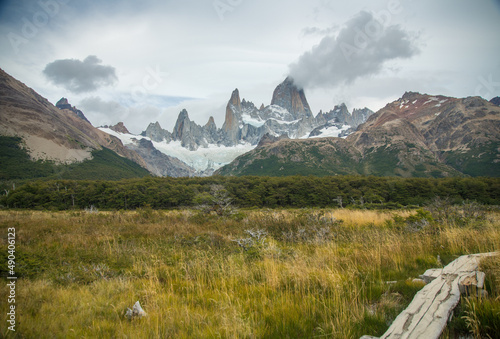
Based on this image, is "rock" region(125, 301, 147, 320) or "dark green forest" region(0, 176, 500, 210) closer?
"rock" region(125, 301, 147, 320)

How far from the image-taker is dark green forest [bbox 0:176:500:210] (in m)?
59.5

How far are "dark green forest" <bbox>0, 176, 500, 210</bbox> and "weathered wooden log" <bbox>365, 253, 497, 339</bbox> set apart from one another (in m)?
54.1

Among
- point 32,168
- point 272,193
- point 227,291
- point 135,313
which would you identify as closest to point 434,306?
point 227,291

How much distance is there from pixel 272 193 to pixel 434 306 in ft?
235

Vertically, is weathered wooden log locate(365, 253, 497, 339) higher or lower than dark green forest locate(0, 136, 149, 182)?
lower

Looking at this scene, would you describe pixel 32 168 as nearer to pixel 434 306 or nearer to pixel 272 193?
pixel 272 193

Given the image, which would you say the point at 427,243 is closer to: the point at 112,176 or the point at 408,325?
the point at 408,325

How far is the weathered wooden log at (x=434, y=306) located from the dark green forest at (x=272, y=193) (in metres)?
54.1

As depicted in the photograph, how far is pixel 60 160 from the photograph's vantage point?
17888 centimetres

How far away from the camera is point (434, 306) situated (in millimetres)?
3137

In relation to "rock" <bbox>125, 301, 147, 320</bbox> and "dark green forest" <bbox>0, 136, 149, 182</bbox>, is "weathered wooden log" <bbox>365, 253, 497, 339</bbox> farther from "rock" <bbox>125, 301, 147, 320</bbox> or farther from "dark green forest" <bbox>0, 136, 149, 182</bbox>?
"dark green forest" <bbox>0, 136, 149, 182</bbox>

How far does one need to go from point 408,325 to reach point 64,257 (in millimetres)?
9558

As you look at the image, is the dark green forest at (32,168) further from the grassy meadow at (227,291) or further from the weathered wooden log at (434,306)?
the weathered wooden log at (434,306)

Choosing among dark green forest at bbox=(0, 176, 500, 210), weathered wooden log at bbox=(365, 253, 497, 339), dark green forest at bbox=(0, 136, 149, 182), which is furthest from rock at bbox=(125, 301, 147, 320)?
dark green forest at bbox=(0, 136, 149, 182)
